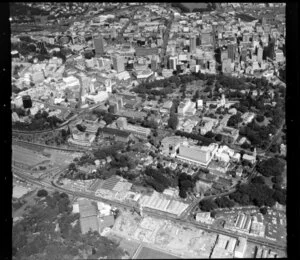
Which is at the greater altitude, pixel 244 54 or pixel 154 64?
pixel 244 54

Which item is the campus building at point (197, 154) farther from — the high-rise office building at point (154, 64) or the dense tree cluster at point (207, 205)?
the high-rise office building at point (154, 64)

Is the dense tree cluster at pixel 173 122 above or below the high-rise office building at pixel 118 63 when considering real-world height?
below

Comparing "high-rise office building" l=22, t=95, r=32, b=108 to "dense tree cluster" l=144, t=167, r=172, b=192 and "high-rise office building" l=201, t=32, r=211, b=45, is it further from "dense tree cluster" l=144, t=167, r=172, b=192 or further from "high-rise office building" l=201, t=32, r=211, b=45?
"high-rise office building" l=201, t=32, r=211, b=45

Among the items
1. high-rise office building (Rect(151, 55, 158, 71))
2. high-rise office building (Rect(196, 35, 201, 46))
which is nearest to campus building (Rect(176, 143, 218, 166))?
high-rise office building (Rect(151, 55, 158, 71))

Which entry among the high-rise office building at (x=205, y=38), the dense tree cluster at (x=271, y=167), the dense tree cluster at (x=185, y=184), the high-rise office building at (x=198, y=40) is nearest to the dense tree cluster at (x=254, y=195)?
the dense tree cluster at (x=271, y=167)

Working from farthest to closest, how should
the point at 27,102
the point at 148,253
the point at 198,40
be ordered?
the point at 198,40 → the point at 27,102 → the point at 148,253

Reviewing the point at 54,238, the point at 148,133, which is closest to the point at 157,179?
Answer: the point at 148,133

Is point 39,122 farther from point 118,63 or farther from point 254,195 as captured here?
point 254,195
